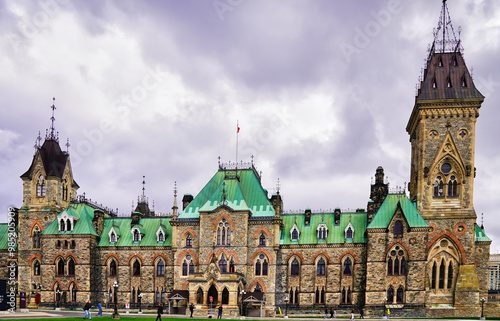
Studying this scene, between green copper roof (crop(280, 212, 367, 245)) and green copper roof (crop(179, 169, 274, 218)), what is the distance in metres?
4.25

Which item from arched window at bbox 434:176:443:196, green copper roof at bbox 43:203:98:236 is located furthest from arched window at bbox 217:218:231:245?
arched window at bbox 434:176:443:196

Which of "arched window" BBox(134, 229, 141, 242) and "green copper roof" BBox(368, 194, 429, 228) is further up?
"green copper roof" BBox(368, 194, 429, 228)

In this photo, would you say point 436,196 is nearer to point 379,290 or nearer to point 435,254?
point 435,254

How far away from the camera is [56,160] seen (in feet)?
279

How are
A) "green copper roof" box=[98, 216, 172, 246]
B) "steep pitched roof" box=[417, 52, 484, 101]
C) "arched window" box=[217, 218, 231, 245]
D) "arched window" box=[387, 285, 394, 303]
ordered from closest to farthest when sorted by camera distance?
"arched window" box=[387, 285, 394, 303] < "arched window" box=[217, 218, 231, 245] < "steep pitched roof" box=[417, 52, 484, 101] < "green copper roof" box=[98, 216, 172, 246]

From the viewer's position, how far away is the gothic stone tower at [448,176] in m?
71.9

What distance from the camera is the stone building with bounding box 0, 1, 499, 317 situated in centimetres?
7125

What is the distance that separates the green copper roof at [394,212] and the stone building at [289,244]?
172mm

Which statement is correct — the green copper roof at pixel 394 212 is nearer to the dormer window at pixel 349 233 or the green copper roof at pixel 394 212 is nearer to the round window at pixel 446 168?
the dormer window at pixel 349 233

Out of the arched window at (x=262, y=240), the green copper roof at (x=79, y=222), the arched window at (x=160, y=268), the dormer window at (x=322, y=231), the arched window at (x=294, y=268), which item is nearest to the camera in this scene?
the arched window at (x=262, y=240)

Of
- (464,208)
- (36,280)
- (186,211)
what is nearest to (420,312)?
(464,208)

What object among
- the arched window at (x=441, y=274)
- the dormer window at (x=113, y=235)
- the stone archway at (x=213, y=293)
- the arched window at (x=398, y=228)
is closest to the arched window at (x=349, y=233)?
the arched window at (x=398, y=228)

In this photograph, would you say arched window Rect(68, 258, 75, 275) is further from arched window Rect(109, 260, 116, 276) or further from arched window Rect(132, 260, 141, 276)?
arched window Rect(132, 260, 141, 276)

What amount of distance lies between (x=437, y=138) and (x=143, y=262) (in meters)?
43.7
